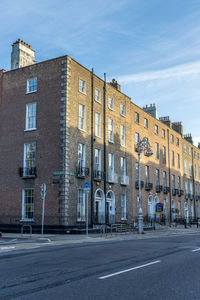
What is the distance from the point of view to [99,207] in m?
30.4

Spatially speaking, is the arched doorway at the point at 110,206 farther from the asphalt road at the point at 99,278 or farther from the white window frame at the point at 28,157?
the asphalt road at the point at 99,278

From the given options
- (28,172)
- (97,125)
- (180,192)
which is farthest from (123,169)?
(180,192)

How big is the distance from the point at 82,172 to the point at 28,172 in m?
4.26

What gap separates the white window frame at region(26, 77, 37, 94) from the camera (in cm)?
2884

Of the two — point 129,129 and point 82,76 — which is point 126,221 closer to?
point 129,129

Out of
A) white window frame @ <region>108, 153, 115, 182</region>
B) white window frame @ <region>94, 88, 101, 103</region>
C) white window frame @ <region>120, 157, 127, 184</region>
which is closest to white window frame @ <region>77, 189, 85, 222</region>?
white window frame @ <region>108, 153, 115, 182</region>

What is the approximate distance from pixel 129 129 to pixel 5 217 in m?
16.3

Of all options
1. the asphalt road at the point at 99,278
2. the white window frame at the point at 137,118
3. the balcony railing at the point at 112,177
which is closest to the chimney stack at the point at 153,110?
the white window frame at the point at 137,118

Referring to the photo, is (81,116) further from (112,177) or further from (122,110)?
(122,110)

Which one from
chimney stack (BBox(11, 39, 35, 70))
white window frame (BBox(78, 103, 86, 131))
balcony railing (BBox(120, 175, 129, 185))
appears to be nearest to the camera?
white window frame (BBox(78, 103, 86, 131))

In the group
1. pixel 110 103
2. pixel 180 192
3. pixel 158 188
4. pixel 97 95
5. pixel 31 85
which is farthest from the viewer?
pixel 180 192

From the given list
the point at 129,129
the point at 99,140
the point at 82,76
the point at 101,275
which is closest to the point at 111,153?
the point at 99,140

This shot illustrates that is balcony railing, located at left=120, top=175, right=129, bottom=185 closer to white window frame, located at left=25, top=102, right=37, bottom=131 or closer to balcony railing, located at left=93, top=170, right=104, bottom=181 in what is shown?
balcony railing, located at left=93, top=170, right=104, bottom=181

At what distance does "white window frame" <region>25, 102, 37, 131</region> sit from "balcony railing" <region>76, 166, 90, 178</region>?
202 inches
